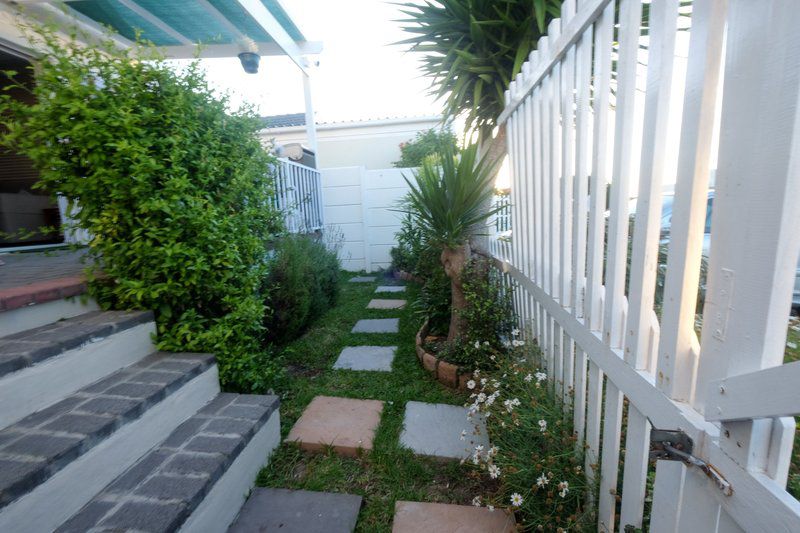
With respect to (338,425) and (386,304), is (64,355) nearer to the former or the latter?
(338,425)

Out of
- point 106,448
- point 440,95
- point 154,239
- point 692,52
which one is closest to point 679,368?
point 692,52

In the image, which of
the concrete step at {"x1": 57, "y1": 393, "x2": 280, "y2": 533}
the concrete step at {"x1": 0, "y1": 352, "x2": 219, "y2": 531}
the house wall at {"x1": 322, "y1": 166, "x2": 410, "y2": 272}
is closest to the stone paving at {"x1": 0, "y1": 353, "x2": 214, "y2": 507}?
the concrete step at {"x1": 0, "y1": 352, "x2": 219, "y2": 531}

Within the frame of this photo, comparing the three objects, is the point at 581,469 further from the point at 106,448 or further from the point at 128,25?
the point at 128,25

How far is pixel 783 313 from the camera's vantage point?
60 centimetres

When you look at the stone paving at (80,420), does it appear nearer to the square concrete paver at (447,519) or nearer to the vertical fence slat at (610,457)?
the square concrete paver at (447,519)

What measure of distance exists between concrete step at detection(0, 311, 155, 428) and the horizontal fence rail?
1.91m

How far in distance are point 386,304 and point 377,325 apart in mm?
763

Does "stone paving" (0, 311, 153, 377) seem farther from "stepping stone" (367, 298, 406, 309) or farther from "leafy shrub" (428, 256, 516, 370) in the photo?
"stepping stone" (367, 298, 406, 309)

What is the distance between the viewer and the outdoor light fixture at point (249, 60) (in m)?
4.81

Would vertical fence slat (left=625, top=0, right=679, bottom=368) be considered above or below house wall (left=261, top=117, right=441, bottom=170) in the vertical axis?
below

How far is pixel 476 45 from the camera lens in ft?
8.50

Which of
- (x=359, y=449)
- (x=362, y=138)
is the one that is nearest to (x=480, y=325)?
(x=359, y=449)

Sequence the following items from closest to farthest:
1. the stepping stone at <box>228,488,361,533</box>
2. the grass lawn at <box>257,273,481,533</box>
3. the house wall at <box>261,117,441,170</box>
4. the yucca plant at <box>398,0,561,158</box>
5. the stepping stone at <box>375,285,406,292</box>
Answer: the stepping stone at <box>228,488,361,533</box> < the grass lawn at <box>257,273,481,533</box> < the yucca plant at <box>398,0,561,158</box> < the stepping stone at <box>375,285,406,292</box> < the house wall at <box>261,117,441,170</box>

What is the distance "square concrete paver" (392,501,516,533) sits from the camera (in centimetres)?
148
